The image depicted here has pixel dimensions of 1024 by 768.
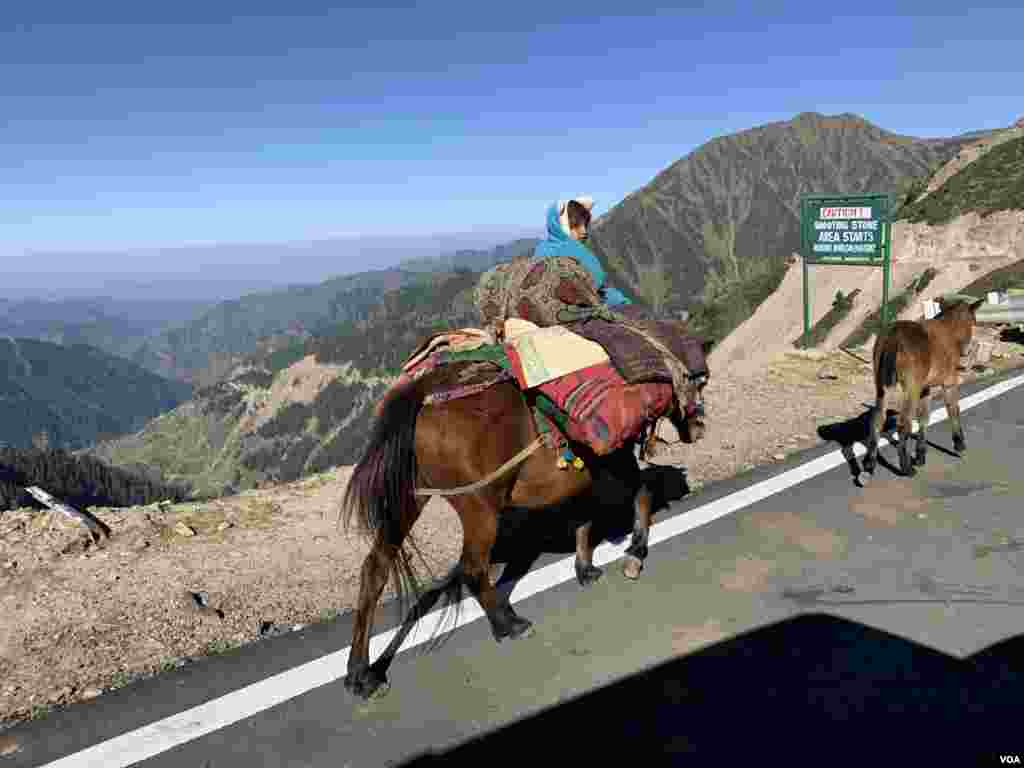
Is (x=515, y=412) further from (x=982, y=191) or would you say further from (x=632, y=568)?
(x=982, y=191)

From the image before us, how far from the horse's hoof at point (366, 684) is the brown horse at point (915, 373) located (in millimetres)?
5614

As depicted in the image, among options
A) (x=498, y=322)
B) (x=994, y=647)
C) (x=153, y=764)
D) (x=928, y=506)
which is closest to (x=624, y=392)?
(x=498, y=322)

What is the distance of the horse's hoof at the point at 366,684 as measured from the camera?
4.10 m

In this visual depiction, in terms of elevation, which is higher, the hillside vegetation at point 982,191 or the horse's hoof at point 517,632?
the hillside vegetation at point 982,191

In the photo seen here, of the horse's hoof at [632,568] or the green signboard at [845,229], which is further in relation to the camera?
the green signboard at [845,229]

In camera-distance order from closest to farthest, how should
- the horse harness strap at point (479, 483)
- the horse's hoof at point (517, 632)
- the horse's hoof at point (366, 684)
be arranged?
the horse's hoof at point (366, 684)
the horse harness strap at point (479, 483)
the horse's hoof at point (517, 632)

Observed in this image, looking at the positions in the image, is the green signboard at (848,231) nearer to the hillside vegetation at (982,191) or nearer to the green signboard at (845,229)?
the green signboard at (845,229)

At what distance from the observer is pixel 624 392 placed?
469 cm

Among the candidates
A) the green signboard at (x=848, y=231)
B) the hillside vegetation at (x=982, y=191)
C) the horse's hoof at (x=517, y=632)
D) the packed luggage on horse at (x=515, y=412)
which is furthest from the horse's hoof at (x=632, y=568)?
the hillside vegetation at (x=982, y=191)

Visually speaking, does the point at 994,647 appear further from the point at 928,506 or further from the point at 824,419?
the point at 824,419

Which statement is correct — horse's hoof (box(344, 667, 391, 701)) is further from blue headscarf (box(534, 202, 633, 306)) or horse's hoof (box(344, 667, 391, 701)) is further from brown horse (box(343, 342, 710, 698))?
blue headscarf (box(534, 202, 633, 306))

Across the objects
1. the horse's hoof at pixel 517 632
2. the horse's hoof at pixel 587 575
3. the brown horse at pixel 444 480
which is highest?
the brown horse at pixel 444 480

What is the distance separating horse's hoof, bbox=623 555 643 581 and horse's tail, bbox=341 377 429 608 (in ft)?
6.37

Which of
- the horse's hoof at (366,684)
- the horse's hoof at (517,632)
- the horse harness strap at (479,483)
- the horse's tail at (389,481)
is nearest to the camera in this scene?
the horse's hoof at (366,684)
